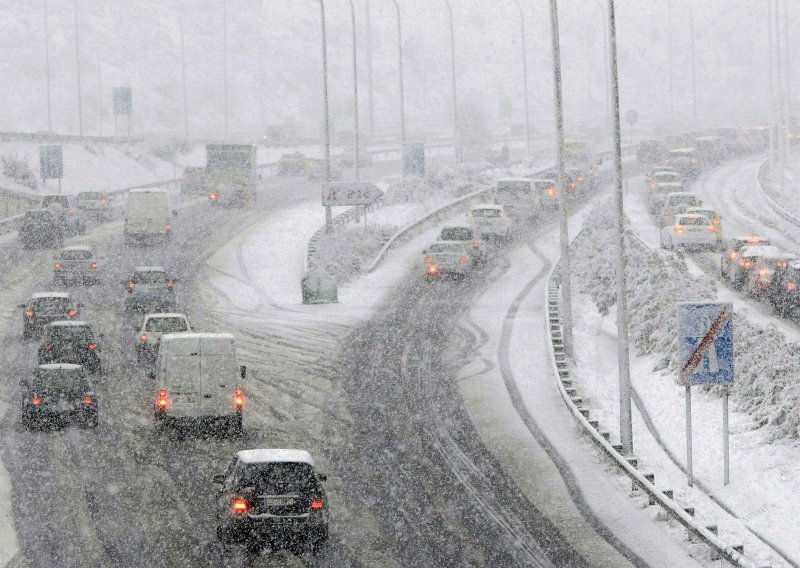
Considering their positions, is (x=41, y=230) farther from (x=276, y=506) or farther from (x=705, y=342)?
(x=276, y=506)

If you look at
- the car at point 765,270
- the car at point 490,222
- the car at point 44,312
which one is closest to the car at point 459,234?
the car at point 490,222

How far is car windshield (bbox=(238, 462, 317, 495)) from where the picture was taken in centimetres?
1884

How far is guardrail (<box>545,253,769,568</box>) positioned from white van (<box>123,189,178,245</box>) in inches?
853

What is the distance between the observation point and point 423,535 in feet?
67.1

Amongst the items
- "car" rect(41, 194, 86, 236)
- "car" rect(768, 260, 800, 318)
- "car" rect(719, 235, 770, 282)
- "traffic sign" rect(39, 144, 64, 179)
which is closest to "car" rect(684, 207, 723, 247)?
"car" rect(719, 235, 770, 282)

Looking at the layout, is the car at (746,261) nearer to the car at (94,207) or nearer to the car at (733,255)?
the car at (733,255)

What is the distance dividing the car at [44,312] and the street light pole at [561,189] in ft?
47.2

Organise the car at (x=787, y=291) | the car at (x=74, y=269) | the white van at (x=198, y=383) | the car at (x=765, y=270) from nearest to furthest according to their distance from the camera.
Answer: the white van at (x=198, y=383), the car at (x=787, y=291), the car at (x=765, y=270), the car at (x=74, y=269)

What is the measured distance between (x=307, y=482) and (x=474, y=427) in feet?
33.3

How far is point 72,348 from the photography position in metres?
34.9

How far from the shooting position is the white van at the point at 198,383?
90.4ft

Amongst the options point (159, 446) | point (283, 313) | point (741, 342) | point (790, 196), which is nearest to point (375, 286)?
point (283, 313)

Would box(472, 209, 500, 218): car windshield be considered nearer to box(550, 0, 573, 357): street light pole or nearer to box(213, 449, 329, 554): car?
box(550, 0, 573, 357): street light pole

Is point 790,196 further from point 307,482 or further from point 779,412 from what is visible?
point 307,482
